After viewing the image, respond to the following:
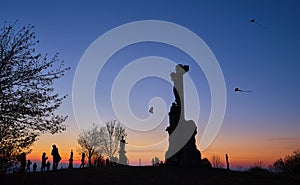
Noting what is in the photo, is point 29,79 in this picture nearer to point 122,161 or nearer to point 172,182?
point 172,182

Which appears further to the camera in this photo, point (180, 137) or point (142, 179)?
point (180, 137)

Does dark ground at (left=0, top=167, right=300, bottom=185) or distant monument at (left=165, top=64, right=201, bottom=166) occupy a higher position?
distant monument at (left=165, top=64, right=201, bottom=166)

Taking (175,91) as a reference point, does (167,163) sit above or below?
below

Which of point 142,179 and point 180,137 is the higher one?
point 180,137

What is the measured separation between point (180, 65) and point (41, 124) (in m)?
22.9

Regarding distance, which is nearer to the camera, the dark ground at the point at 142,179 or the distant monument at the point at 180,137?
the dark ground at the point at 142,179

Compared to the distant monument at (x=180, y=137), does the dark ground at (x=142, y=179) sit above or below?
below

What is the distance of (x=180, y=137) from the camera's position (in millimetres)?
31781

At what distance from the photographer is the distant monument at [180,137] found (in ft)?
99.6

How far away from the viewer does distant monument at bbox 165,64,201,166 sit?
30.4m

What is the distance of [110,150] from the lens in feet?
225

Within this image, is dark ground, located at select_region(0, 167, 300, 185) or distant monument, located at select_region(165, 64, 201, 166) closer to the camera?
dark ground, located at select_region(0, 167, 300, 185)

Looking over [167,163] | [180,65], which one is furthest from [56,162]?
[180,65]

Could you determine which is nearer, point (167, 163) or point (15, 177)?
point (15, 177)
